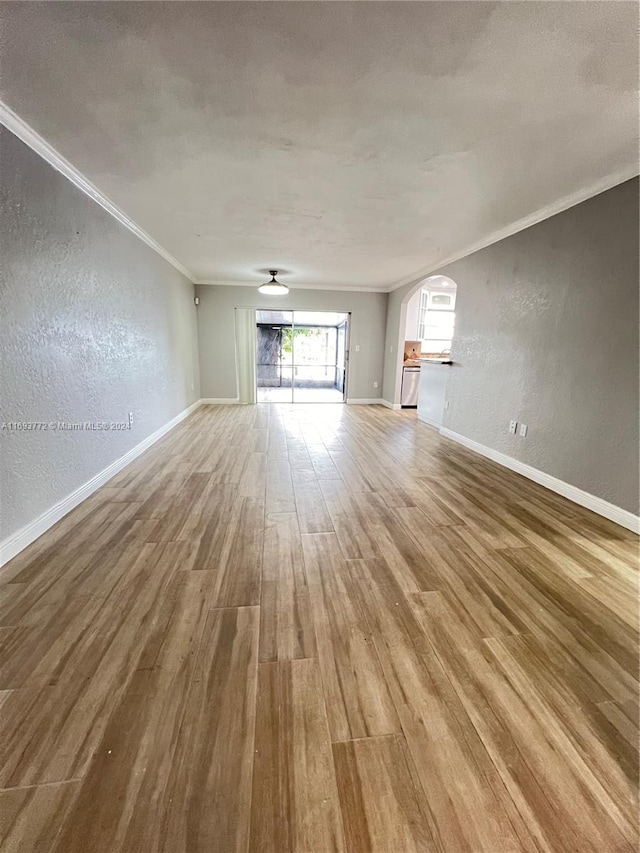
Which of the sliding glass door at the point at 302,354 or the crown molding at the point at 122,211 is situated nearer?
the crown molding at the point at 122,211

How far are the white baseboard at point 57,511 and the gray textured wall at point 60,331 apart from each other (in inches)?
1.8

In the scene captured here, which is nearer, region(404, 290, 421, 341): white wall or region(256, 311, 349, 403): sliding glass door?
region(404, 290, 421, 341): white wall

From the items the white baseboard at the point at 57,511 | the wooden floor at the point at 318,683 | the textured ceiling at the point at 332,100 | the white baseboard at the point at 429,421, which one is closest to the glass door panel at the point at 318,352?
→ the white baseboard at the point at 429,421

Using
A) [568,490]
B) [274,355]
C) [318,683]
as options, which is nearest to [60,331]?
[318,683]

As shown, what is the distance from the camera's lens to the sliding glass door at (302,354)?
27.8ft

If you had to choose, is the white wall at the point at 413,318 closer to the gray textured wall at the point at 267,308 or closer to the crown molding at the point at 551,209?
the gray textured wall at the point at 267,308

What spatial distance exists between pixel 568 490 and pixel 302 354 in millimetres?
7186

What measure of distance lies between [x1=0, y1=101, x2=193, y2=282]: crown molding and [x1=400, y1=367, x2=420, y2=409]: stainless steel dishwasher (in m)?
4.73

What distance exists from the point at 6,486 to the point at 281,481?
1.81 m

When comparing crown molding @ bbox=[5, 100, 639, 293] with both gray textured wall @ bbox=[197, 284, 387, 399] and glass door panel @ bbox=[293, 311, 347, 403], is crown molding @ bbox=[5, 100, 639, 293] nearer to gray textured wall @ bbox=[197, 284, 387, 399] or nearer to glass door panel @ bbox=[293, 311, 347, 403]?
gray textured wall @ bbox=[197, 284, 387, 399]

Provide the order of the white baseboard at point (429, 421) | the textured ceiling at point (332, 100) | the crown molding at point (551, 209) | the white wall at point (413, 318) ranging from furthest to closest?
the white wall at point (413, 318)
the white baseboard at point (429, 421)
the crown molding at point (551, 209)
the textured ceiling at point (332, 100)

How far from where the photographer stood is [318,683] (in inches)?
48.4

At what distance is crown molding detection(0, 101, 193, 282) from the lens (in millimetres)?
1797

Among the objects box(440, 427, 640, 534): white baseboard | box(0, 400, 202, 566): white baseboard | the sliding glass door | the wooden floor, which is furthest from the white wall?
box(0, 400, 202, 566): white baseboard
